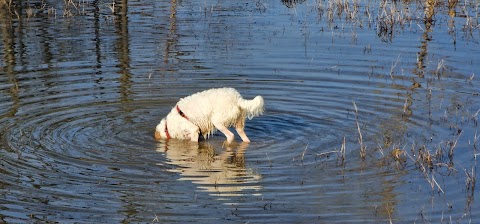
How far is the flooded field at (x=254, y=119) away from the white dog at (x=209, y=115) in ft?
0.57

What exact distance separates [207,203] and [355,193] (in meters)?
1.55

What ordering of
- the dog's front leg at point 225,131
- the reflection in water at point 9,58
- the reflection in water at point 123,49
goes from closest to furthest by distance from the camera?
1. the dog's front leg at point 225,131
2. the reflection in water at point 9,58
3. the reflection in water at point 123,49

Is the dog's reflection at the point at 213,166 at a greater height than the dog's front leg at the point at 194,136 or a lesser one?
lesser

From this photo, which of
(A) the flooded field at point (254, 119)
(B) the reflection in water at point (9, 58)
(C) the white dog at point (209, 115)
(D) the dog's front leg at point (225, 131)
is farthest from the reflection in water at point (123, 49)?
(D) the dog's front leg at point (225, 131)

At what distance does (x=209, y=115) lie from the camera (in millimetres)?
10984

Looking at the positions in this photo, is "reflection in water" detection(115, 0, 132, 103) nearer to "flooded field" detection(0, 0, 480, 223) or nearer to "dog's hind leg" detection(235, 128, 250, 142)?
"flooded field" detection(0, 0, 480, 223)

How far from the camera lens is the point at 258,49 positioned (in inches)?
645

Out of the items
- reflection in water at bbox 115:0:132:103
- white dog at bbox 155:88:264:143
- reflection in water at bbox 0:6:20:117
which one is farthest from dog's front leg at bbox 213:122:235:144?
reflection in water at bbox 0:6:20:117

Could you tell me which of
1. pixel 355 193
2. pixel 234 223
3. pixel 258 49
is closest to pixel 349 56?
pixel 258 49

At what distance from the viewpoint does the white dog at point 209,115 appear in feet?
35.2

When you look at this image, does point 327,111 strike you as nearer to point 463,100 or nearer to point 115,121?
point 463,100

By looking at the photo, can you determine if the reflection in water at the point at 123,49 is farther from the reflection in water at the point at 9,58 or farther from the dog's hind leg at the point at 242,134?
the dog's hind leg at the point at 242,134

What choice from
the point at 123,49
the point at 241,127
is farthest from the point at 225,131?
the point at 123,49

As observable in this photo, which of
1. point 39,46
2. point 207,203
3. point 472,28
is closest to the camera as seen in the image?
point 207,203
